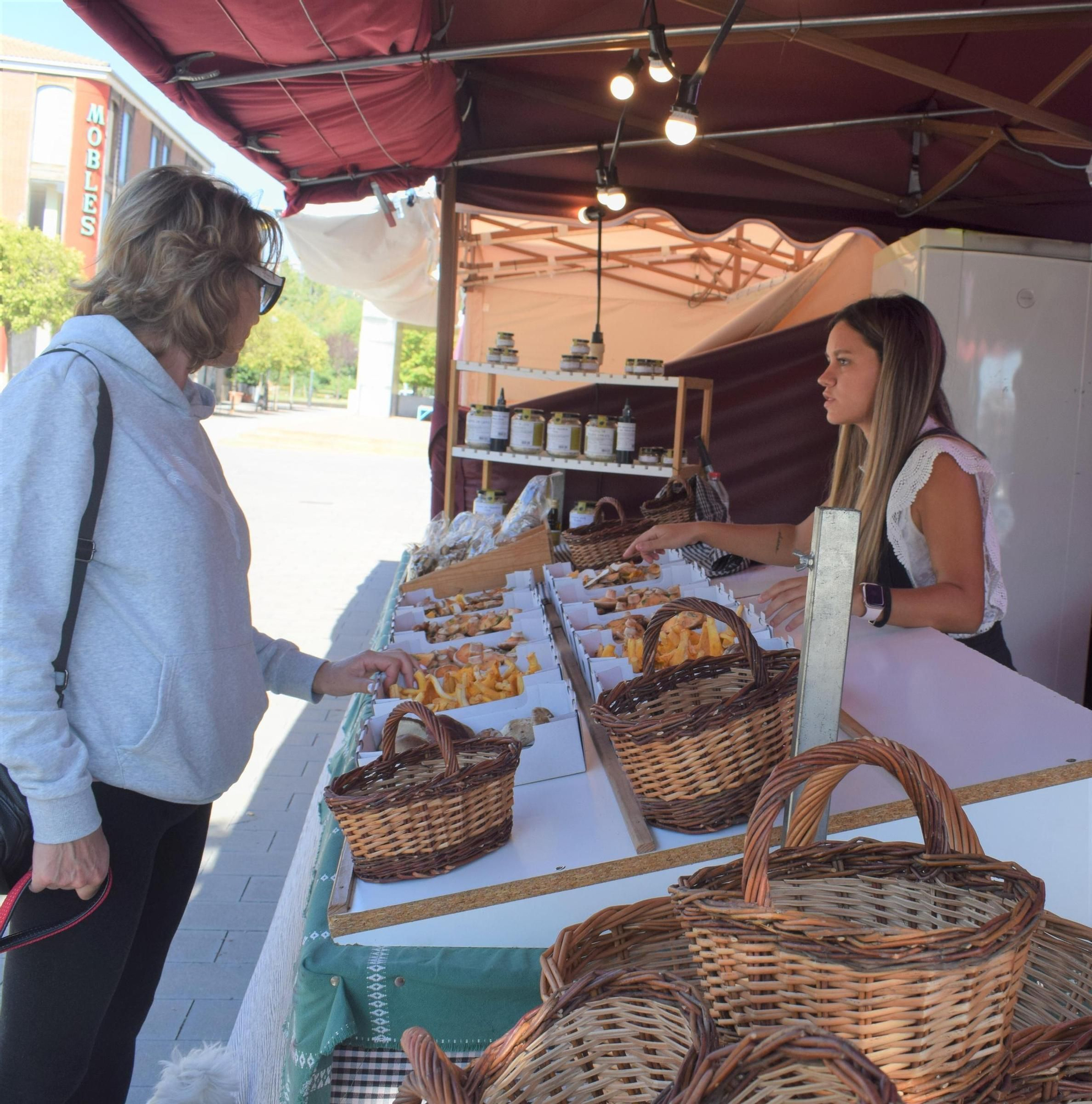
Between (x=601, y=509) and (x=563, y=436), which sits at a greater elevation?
(x=563, y=436)

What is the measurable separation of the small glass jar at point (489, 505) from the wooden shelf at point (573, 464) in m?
0.18

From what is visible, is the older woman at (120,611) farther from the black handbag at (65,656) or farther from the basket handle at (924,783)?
the basket handle at (924,783)

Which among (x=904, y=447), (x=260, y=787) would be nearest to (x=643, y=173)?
(x=904, y=447)

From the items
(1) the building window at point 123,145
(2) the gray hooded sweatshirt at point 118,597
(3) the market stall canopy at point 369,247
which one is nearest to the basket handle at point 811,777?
(2) the gray hooded sweatshirt at point 118,597

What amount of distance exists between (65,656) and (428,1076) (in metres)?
0.94

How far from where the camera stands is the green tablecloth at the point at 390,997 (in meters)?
1.49

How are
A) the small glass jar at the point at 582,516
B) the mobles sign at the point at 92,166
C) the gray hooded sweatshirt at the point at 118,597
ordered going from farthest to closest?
the mobles sign at the point at 92,166, the small glass jar at the point at 582,516, the gray hooded sweatshirt at the point at 118,597

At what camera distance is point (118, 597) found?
152 cm

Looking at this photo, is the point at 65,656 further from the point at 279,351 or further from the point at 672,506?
the point at 279,351

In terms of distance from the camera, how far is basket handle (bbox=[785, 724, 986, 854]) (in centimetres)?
98

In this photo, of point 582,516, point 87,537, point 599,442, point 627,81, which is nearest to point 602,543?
point 582,516

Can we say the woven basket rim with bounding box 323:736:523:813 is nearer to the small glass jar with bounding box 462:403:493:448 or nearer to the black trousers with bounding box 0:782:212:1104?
the black trousers with bounding box 0:782:212:1104

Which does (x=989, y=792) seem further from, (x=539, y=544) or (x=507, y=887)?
(x=539, y=544)

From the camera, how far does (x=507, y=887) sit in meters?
1.51
